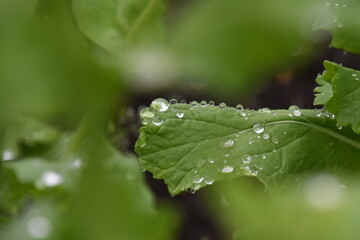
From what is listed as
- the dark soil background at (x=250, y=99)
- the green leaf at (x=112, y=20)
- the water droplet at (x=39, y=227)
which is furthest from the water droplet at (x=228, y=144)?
the dark soil background at (x=250, y=99)

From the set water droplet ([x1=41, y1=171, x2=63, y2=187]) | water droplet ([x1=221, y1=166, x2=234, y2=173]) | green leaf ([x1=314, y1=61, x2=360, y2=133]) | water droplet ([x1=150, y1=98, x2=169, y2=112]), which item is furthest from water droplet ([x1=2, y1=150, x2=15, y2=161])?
green leaf ([x1=314, y1=61, x2=360, y2=133])

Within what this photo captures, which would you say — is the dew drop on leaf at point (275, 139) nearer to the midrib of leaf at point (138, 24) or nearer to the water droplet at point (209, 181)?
the water droplet at point (209, 181)

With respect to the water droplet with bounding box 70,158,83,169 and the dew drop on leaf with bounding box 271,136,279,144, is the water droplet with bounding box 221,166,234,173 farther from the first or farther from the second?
the water droplet with bounding box 70,158,83,169

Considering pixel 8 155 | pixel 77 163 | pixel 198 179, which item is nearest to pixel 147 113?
pixel 198 179

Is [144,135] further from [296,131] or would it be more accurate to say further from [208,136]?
[296,131]

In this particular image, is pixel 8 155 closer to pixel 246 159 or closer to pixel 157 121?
pixel 157 121

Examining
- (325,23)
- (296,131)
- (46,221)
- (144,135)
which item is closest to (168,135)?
(144,135)
